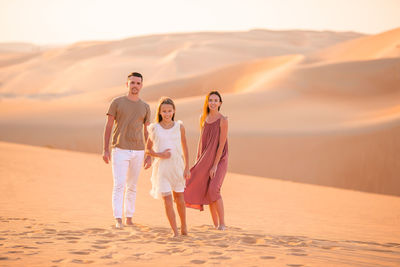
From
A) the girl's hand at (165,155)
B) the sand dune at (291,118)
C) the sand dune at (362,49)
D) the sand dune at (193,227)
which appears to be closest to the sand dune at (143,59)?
the sand dune at (362,49)

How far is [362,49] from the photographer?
41188mm

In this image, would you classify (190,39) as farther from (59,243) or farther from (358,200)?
(59,243)

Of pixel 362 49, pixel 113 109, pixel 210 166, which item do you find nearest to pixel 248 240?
pixel 210 166

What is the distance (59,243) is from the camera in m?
5.38

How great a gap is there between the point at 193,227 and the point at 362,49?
37.8 meters

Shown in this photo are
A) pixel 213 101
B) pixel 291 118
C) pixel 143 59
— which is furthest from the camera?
pixel 143 59

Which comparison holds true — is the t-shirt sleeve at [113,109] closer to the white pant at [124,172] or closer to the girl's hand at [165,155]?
the white pant at [124,172]

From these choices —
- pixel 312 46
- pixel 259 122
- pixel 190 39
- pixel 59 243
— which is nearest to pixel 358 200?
pixel 59 243

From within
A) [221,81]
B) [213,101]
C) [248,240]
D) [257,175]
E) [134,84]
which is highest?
[221,81]

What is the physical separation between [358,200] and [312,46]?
2930 inches

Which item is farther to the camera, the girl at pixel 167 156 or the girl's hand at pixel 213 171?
the girl's hand at pixel 213 171

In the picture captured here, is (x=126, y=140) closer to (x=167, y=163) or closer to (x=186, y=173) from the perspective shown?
(x=167, y=163)

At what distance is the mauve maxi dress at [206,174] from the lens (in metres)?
6.62

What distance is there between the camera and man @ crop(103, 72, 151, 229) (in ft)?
21.1
